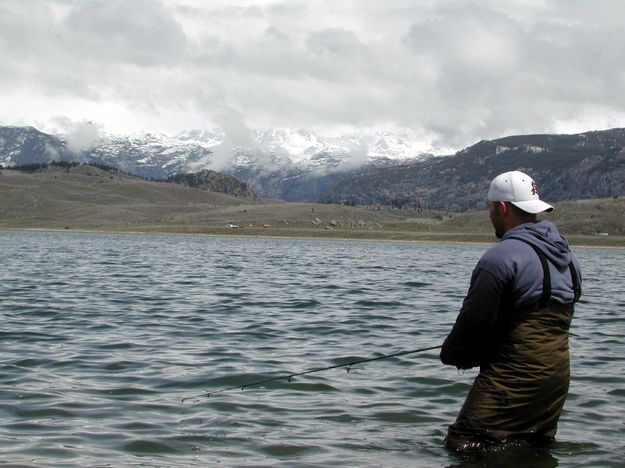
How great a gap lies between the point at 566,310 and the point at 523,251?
86 cm

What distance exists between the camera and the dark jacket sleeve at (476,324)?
903 cm

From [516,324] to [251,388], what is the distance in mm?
6022

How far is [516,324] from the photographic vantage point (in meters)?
9.25

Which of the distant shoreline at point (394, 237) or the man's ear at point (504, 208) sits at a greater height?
the man's ear at point (504, 208)

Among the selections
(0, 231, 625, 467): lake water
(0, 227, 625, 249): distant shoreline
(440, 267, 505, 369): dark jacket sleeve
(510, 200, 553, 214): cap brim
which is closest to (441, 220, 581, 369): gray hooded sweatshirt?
(440, 267, 505, 369): dark jacket sleeve

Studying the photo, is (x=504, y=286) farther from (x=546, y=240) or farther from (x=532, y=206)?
(x=532, y=206)

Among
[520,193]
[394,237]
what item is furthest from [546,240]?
[394,237]

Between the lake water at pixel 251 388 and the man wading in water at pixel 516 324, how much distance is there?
0.51 m

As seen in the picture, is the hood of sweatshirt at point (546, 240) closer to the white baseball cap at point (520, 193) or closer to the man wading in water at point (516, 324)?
the man wading in water at point (516, 324)

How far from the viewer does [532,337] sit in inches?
365

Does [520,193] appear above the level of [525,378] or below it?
above

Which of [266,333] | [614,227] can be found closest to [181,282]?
[266,333]

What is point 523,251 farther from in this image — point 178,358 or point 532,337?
point 178,358

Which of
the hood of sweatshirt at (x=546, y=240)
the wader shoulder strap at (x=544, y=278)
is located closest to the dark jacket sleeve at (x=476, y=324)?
the wader shoulder strap at (x=544, y=278)
